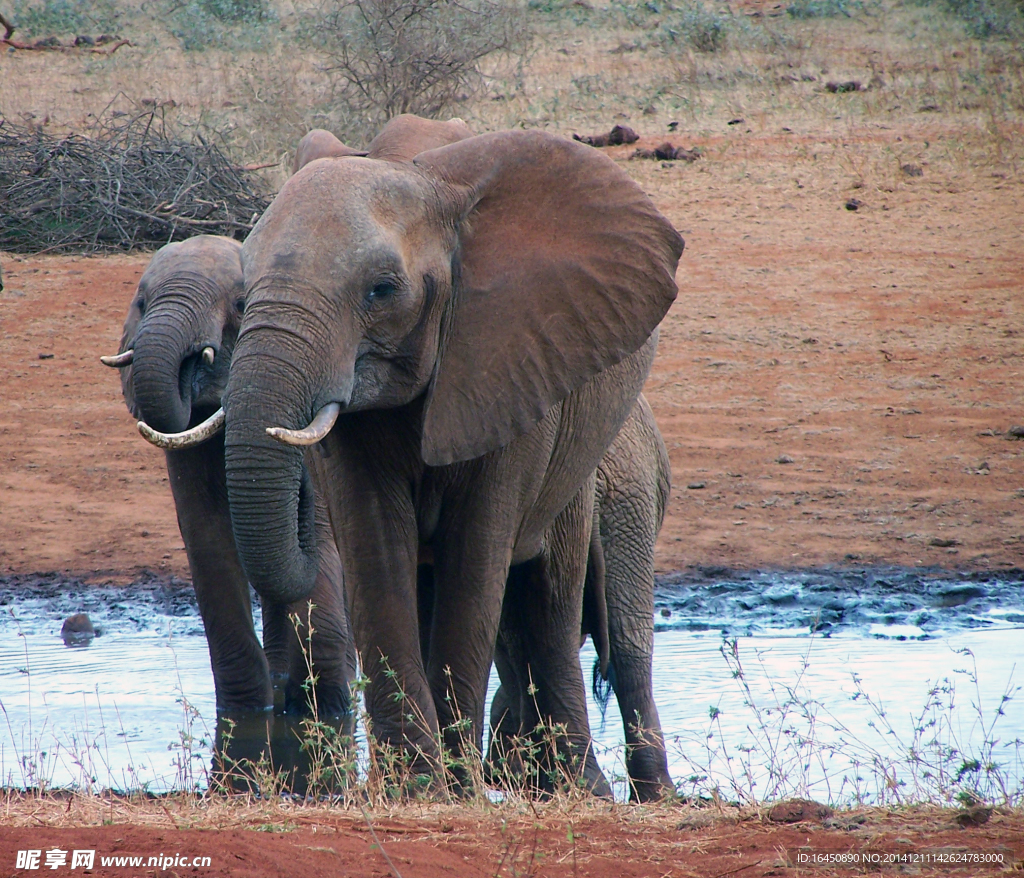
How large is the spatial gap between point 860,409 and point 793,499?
1.76m

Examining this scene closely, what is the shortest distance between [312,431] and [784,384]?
25.2 feet

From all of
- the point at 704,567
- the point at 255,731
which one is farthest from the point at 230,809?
the point at 704,567

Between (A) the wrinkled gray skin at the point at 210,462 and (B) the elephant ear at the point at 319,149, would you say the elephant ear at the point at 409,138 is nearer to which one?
(B) the elephant ear at the point at 319,149

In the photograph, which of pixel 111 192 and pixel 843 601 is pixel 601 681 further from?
pixel 111 192

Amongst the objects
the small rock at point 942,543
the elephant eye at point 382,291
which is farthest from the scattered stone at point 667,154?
the elephant eye at point 382,291

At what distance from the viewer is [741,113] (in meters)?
16.7

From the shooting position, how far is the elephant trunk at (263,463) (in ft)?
11.7

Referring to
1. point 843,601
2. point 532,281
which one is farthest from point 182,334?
point 843,601

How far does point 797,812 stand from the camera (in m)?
3.64

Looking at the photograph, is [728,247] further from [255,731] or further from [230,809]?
[230,809]

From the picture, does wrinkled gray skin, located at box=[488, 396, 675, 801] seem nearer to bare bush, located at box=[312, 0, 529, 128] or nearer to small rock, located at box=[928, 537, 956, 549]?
small rock, located at box=[928, 537, 956, 549]

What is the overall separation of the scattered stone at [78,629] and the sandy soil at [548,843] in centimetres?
330

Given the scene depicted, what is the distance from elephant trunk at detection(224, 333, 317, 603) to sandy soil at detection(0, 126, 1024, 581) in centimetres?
439

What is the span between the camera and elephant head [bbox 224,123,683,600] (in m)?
3.62
